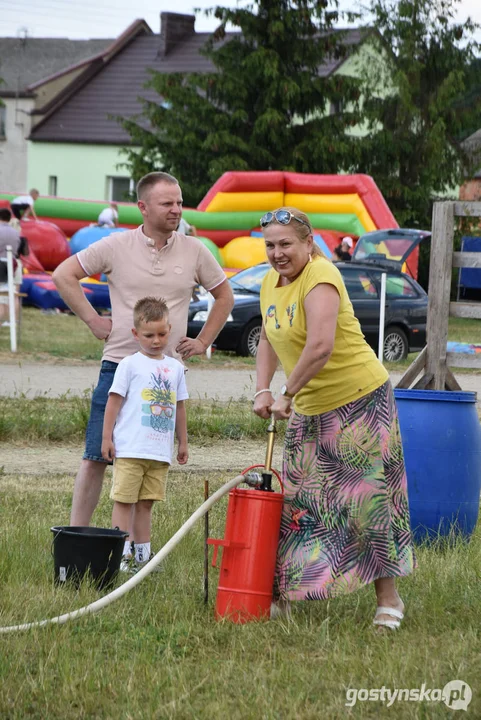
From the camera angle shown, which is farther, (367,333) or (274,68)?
(274,68)

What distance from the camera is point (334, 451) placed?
480 cm

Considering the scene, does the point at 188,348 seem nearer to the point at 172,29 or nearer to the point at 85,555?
the point at 85,555

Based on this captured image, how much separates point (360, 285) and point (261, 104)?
16.8m

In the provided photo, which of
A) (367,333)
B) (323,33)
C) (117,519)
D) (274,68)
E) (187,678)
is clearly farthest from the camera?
(323,33)

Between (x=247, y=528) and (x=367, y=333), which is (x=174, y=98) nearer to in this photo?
(x=367, y=333)

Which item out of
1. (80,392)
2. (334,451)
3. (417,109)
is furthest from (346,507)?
(417,109)

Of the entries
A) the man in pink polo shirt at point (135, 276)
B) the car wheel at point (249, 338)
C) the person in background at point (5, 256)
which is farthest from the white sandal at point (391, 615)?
the car wheel at point (249, 338)

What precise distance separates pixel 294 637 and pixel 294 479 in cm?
67

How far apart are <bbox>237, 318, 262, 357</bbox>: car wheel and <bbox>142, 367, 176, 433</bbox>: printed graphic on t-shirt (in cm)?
1269

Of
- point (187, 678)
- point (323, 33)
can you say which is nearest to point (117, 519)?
point (187, 678)

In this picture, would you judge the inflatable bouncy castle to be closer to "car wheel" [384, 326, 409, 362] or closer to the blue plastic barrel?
"car wheel" [384, 326, 409, 362]

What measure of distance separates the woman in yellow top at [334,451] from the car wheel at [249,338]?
13525 millimetres

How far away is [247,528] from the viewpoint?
4766 millimetres

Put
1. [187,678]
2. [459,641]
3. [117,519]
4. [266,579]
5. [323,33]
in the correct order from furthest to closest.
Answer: [323,33] < [117,519] < [266,579] < [459,641] < [187,678]
